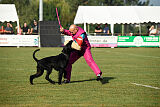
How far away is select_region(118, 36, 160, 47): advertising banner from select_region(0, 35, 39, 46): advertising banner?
7.69m

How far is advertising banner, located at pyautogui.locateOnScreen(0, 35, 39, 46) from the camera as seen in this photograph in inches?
1140

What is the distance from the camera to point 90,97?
6.99 metres

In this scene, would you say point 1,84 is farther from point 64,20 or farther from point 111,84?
point 64,20

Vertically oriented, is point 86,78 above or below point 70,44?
below

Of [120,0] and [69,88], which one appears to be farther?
[120,0]

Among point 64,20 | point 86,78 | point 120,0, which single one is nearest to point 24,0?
point 64,20

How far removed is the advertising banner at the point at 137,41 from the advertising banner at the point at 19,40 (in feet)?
25.2

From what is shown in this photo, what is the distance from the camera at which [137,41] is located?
31141 mm

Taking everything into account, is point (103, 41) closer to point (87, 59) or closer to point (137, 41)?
point (137, 41)

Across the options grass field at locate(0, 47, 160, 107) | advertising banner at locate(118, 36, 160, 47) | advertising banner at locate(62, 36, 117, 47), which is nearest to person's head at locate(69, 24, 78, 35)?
grass field at locate(0, 47, 160, 107)

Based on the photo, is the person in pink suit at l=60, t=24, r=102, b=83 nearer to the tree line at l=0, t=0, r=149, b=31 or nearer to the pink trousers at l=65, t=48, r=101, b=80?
the pink trousers at l=65, t=48, r=101, b=80

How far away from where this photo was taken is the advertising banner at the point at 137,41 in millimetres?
30953

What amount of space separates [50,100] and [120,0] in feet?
285

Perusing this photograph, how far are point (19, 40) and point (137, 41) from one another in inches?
417
